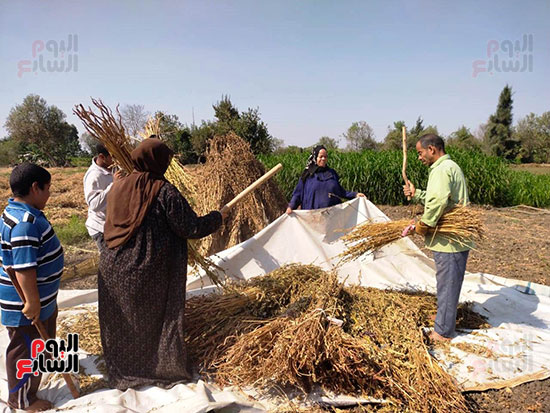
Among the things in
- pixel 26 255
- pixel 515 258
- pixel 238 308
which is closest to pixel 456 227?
pixel 238 308

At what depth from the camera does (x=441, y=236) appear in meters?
2.90

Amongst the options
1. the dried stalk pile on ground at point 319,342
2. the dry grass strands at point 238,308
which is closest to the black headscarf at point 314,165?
the dry grass strands at point 238,308

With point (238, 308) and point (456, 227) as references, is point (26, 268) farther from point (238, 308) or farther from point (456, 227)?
point (456, 227)

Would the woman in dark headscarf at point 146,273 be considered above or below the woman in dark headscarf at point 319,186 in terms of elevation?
below

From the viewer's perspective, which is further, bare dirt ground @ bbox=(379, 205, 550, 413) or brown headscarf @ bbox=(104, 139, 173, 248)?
bare dirt ground @ bbox=(379, 205, 550, 413)

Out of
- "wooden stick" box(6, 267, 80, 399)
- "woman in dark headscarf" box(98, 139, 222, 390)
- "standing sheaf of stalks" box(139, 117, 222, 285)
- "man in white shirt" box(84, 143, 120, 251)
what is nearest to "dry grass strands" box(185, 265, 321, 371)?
"woman in dark headscarf" box(98, 139, 222, 390)

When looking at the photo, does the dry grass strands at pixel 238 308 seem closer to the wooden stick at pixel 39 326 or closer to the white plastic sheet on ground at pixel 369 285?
the white plastic sheet on ground at pixel 369 285

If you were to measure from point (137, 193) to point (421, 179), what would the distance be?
1024cm

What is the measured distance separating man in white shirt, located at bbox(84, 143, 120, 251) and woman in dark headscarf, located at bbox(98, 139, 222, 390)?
2.79 feet

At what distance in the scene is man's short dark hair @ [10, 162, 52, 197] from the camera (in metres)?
2.10

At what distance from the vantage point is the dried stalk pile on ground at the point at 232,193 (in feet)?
16.3

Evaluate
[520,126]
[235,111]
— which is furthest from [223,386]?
[520,126]

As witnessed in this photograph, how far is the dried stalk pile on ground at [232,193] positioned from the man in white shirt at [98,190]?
1712mm

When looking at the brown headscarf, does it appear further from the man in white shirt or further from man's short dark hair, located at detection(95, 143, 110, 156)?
man's short dark hair, located at detection(95, 143, 110, 156)
